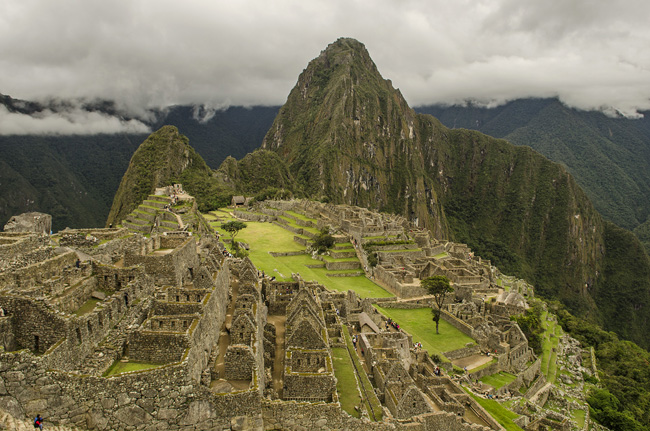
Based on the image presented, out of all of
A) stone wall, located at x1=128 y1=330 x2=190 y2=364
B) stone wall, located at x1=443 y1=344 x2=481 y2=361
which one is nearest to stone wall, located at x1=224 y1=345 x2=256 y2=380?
stone wall, located at x1=128 y1=330 x2=190 y2=364

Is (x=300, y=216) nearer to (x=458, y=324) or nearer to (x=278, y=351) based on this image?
(x=458, y=324)

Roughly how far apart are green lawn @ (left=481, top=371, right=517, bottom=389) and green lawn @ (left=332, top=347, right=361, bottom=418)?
599 inches

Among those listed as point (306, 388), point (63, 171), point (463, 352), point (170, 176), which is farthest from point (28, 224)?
point (170, 176)

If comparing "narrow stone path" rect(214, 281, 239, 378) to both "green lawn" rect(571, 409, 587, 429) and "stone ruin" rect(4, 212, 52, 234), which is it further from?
"green lawn" rect(571, 409, 587, 429)

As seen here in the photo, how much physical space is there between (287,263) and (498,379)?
74.5ft

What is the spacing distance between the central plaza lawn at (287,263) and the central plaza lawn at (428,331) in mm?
3546

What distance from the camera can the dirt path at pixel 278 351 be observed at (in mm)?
13598

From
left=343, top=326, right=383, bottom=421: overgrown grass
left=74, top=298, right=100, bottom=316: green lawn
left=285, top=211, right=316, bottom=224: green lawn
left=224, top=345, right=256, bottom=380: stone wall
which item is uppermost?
left=74, top=298, right=100, bottom=316: green lawn

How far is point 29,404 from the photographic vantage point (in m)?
8.30

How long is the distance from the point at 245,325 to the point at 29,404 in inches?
229

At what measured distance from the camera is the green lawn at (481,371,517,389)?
2806 centimetres

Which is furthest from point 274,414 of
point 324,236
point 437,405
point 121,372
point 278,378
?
point 324,236

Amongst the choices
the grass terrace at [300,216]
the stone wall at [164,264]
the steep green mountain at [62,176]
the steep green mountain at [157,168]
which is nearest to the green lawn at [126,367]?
the stone wall at [164,264]

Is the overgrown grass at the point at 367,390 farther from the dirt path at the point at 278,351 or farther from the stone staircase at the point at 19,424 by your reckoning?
the stone staircase at the point at 19,424
